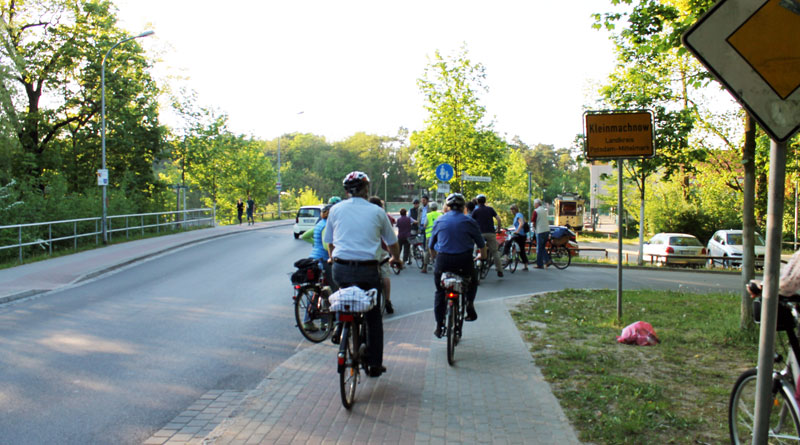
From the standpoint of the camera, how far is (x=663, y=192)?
35812 millimetres

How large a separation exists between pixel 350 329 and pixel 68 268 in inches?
486

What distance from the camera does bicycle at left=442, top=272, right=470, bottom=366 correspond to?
6129 mm

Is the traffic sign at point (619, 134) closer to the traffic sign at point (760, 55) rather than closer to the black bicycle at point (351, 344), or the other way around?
the black bicycle at point (351, 344)

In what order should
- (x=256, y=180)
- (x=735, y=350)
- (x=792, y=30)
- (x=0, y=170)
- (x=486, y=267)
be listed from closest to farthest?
(x=792, y=30) → (x=735, y=350) → (x=486, y=267) → (x=0, y=170) → (x=256, y=180)

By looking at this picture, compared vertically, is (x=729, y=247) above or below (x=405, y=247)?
below

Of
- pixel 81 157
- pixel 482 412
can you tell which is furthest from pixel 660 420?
pixel 81 157

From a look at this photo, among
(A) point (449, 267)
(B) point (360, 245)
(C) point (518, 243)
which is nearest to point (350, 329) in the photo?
(B) point (360, 245)

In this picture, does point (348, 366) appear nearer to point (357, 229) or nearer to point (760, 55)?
point (357, 229)

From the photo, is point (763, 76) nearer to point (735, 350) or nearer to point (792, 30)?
point (792, 30)

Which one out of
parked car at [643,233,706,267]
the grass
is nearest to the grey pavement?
the grass

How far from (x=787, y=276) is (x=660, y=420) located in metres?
1.50

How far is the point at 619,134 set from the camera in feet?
26.6

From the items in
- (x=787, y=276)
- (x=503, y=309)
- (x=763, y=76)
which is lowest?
(x=503, y=309)

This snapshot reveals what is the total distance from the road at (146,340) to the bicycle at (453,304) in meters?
1.85
